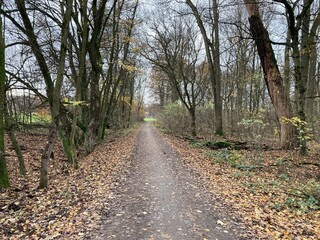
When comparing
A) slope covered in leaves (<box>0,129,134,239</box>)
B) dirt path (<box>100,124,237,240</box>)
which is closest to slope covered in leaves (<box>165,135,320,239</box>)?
dirt path (<box>100,124,237,240</box>)

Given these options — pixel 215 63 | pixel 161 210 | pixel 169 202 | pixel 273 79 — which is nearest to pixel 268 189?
pixel 169 202

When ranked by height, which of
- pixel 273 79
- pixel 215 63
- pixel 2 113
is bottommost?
pixel 2 113

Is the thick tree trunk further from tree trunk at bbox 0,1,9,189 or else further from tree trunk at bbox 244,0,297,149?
tree trunk at bbox 0,1,9,189

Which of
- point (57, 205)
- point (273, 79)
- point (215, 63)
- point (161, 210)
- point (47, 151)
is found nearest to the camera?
point (161, 210)

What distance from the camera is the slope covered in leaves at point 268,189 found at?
4.59 meters

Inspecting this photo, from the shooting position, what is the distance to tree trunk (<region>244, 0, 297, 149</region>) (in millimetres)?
10578

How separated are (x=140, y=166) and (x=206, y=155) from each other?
3854 millimetres

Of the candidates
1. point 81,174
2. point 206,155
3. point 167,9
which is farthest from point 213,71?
point 81,174

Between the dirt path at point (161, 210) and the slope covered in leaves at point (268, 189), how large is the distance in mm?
557

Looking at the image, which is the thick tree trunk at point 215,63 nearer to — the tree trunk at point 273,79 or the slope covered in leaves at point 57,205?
the tree trunk at point 273,79

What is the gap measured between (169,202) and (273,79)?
807 cm

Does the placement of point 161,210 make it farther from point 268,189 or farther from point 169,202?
point 268,189

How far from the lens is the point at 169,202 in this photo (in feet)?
18.0

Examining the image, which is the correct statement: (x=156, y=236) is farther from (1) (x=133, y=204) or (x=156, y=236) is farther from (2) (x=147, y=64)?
(2) (x=147, y=64)
